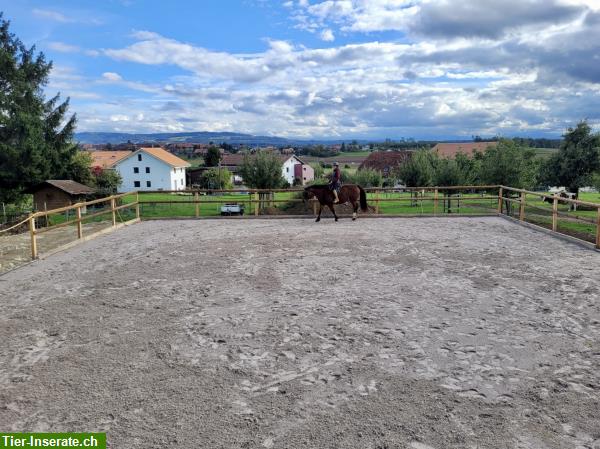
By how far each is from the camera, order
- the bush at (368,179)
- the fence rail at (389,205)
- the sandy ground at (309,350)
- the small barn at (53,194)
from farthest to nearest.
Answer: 1. the bush at (368,179)
2. the small barn at (53,194)
3. the fence rail at (389,205)
4. the sandy ground at (309,350)

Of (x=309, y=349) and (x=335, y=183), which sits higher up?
(x=335, y=183)

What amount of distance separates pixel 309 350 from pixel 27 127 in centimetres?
2671

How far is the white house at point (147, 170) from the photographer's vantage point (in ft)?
238

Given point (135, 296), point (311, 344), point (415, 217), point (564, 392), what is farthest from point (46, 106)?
point (564, 392)

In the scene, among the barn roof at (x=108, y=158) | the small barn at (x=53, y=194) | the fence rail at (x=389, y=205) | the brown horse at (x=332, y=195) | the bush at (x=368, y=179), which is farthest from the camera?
the barn roof at (x=108, y=158)

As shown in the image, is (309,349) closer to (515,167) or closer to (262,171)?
(262,171)

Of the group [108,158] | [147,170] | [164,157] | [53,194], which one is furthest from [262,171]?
[108,158]

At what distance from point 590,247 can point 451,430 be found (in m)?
7.73

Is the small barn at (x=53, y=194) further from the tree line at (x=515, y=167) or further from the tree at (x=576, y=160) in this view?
the tree at (x=576, y=160)

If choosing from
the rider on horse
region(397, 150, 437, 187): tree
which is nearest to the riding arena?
the rider on horse

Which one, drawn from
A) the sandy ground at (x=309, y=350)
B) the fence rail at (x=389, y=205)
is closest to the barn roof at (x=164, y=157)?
the fence rail at (x=389, y=205)

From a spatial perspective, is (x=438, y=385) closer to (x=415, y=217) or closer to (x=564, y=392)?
(x=564, y=392)

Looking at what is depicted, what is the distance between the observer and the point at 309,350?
4367mm

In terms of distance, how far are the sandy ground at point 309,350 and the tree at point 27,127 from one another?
67.1 ft
